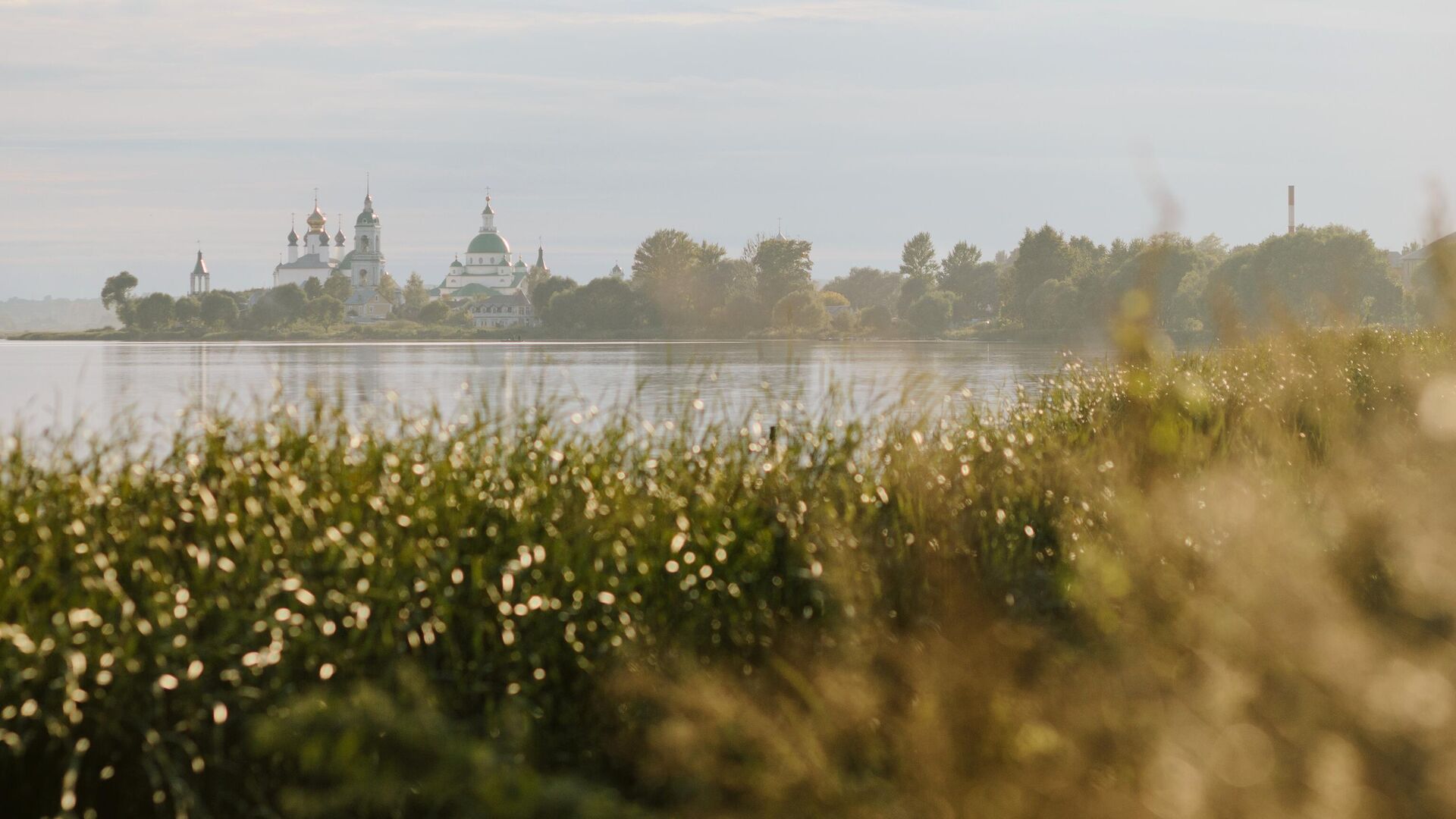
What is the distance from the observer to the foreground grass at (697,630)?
3.03m

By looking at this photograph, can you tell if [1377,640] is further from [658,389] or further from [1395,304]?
[1395,304]

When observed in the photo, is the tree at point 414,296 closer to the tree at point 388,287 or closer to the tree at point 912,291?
the tree at point 388,287

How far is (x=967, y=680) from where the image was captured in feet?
12.7

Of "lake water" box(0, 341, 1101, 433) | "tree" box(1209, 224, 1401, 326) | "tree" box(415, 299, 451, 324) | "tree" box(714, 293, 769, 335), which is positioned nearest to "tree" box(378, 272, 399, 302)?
"tree" box(415, 299, 451, 324)

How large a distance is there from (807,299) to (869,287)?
207 feet

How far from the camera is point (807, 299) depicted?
10794 cm

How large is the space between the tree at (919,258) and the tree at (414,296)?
56594 millimetres

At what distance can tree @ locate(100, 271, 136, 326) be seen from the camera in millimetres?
129625

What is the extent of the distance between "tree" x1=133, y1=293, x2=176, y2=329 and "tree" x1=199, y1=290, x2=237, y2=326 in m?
2.99

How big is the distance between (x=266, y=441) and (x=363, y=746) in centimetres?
212

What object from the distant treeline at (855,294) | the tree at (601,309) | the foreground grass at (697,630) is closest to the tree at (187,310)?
the distant treeline at (855,294)

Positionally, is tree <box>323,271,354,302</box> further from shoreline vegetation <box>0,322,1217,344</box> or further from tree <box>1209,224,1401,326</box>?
tree <box>1209,224,1401,326</box>

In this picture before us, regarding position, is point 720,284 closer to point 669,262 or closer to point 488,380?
point 669,262

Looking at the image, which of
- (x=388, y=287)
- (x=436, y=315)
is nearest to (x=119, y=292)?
(x=436, y=315)
